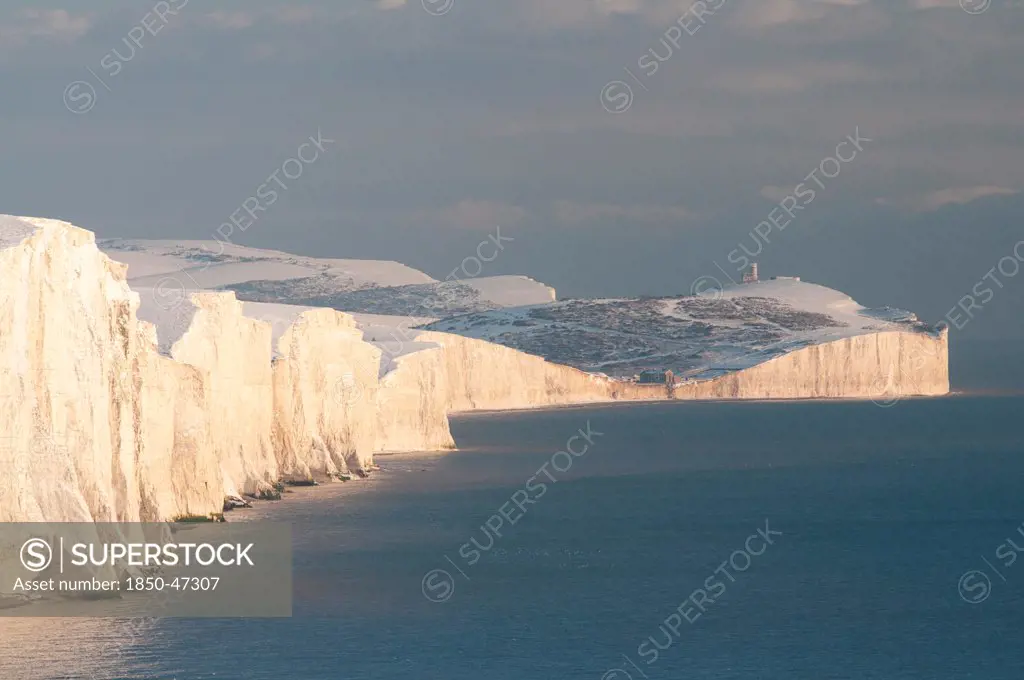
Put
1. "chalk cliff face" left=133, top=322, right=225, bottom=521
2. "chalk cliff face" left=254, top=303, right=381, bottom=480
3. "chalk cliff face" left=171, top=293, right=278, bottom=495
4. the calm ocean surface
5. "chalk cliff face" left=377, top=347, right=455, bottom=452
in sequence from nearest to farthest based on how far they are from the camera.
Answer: the calm ocean surface → "chalk cliff face" left=133, top=322, right=225, bottom=521 → "chalk cliff face" left=171, top=293, right=278, bottom=495 → "chalk cliff face" left=254, top=303, right=381, bottom=480 → "chalk cliff face" left=377, top=347, right=455, bottom=452

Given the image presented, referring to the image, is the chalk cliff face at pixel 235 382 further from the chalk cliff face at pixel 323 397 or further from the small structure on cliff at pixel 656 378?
the small structure on cliff at pixel 656 378

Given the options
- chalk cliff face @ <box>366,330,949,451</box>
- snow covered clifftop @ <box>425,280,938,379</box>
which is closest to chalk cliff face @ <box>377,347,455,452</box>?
chalk cliff face @ <box>366,330,949,451</box>

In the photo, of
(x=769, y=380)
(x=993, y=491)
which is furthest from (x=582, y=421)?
(x=993, y=491)

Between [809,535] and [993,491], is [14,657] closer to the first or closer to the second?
[809,535]

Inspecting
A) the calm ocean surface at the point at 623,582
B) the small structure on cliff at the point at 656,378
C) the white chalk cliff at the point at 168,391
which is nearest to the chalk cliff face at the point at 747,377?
the small structure on cliff at the point at 656,378

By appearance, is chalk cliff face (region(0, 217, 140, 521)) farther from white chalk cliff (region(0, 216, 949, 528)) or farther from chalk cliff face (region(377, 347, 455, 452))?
chalk cliff face (region(377, 347, 455, 452))
